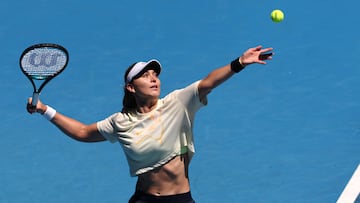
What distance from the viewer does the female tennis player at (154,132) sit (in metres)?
6.79

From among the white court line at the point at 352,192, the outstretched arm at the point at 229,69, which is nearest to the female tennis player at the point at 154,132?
the outstretched arm at the point at 229,69

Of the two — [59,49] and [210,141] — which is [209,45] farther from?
[59,49]

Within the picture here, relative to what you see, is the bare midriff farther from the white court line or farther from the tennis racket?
the white court line

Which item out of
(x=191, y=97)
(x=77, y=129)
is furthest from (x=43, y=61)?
(x=191, y=97)

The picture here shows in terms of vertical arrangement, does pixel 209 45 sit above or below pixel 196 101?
above

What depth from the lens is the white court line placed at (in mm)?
8648

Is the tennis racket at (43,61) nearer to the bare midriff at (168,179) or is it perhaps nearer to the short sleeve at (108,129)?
the short sleeve at (108,129)

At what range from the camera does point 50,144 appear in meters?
9.85

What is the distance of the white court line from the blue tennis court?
0.07 metres

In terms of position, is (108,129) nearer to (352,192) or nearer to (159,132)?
(159,132)

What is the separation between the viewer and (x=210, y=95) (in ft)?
34.2

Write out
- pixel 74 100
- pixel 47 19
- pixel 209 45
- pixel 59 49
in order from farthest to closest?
pixel 47 19
pixel 209 45
pixel 74 100
pixel 59 49

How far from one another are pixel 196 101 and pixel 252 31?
4.87m

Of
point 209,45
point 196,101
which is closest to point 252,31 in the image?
point 209,45
